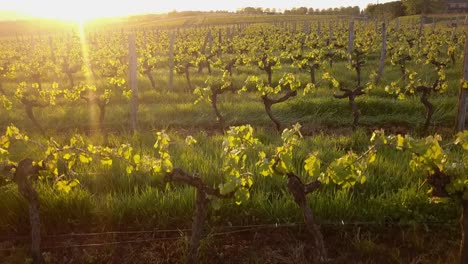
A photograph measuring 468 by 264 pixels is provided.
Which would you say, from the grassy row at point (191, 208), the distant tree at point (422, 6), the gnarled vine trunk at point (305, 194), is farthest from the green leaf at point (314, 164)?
the distant tree at point (422, 6)

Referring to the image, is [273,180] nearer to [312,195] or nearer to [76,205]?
[312,195]

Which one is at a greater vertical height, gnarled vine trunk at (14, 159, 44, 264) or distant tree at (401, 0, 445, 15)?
distant tree at (401, 0, 445, 15)

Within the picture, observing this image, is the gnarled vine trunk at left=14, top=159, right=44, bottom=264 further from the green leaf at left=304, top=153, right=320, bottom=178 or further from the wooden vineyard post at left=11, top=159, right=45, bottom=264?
the green leaf at left=304, top=153, right=320, bottom=178

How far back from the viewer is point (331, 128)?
8789mm

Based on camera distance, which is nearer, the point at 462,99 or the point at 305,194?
the point at 305,194

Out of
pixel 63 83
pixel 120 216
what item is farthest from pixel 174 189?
pixel 63 83

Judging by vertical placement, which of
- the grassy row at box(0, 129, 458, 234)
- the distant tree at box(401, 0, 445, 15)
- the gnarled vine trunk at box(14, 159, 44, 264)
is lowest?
the grassy row at box(0, 129, 458, 234)

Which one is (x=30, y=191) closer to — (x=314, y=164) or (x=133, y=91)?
(x=314, y=164)

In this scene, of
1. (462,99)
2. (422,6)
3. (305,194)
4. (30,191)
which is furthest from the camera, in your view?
(422,6)

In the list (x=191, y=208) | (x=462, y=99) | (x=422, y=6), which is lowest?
(x=191, y=208)

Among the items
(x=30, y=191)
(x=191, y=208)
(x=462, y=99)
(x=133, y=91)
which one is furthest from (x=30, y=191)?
(x=462, y=99)

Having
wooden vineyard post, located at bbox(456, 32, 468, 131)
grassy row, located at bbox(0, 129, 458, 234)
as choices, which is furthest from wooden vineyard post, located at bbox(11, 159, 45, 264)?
wooden vineyard post, located at bbox(456, 32, 468, 131)

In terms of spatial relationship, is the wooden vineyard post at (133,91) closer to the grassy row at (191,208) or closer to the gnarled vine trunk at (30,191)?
the grassy row at (191,208)

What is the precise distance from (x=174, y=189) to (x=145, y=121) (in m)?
4.63
